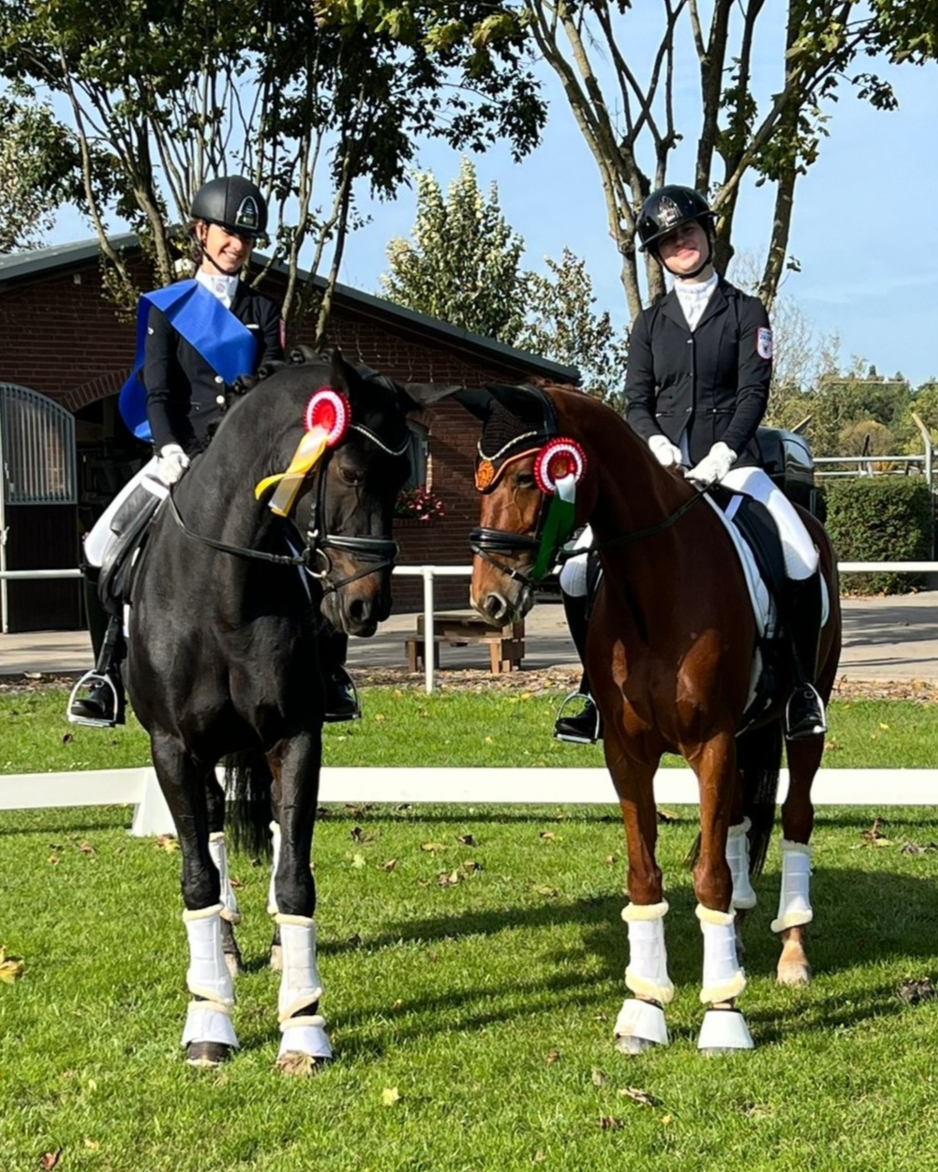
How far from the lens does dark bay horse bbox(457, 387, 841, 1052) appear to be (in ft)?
14.3

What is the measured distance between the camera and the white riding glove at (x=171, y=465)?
16.7 feet

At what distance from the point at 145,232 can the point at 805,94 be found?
27.2ft

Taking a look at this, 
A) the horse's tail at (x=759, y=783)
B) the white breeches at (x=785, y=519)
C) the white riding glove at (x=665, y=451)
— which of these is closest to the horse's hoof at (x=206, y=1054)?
the horse's tail at (x=759, y=783)

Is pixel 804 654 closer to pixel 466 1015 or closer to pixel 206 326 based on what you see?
pixel 466 1015

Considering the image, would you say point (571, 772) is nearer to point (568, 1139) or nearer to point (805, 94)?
point (568, 1139)

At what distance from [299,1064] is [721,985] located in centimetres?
153

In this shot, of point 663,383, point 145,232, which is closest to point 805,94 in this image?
point 145,232

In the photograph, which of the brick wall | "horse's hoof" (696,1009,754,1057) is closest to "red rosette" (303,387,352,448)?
"horse's hoof" (696,1009,754,1057)

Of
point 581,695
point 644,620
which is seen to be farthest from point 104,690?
point 644,620

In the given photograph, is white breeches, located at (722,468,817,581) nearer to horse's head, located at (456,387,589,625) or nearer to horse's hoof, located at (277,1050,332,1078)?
horse's head, located at (456,387,589,625)

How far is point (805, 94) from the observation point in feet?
45.5

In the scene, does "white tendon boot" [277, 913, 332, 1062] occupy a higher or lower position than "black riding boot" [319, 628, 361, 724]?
lower

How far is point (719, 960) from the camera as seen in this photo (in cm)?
496

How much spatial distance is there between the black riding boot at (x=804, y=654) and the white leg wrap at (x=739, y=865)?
0.54 metres
